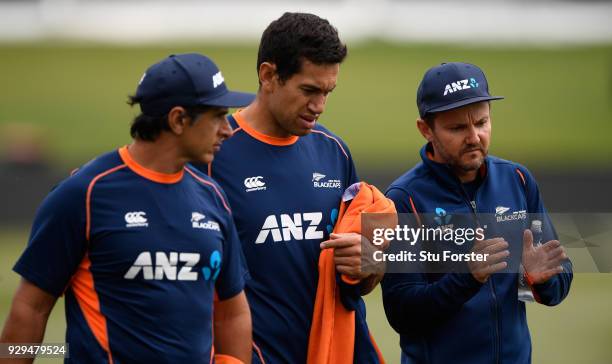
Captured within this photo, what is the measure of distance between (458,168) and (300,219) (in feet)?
2.48

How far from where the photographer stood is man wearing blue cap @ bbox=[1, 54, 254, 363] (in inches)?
144

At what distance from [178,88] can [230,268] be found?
73cm

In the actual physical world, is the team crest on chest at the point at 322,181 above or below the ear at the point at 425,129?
below

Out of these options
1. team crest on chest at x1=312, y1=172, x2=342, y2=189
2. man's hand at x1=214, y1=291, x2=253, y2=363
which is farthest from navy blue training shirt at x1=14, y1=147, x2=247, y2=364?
team crest on chest at x1=312, y1=172, x2=342, y2=189

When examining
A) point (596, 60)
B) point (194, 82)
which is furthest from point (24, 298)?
point (596, 60)

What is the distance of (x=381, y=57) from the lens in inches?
1373

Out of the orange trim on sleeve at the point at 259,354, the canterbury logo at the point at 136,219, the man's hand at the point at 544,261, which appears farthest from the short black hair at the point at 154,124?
the man's hand at the point at 544,261

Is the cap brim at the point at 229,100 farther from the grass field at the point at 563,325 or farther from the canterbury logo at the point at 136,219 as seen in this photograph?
the grass field at the point at 563,325

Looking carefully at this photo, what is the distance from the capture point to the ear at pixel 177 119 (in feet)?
12.6

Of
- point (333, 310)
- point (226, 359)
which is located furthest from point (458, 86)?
point (226, 359)

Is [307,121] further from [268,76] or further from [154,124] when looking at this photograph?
[154,124]

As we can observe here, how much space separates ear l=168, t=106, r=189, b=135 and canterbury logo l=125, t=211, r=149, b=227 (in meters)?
0.35

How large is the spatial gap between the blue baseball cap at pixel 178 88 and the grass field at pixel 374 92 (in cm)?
2081

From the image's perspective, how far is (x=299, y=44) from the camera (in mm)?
4449
